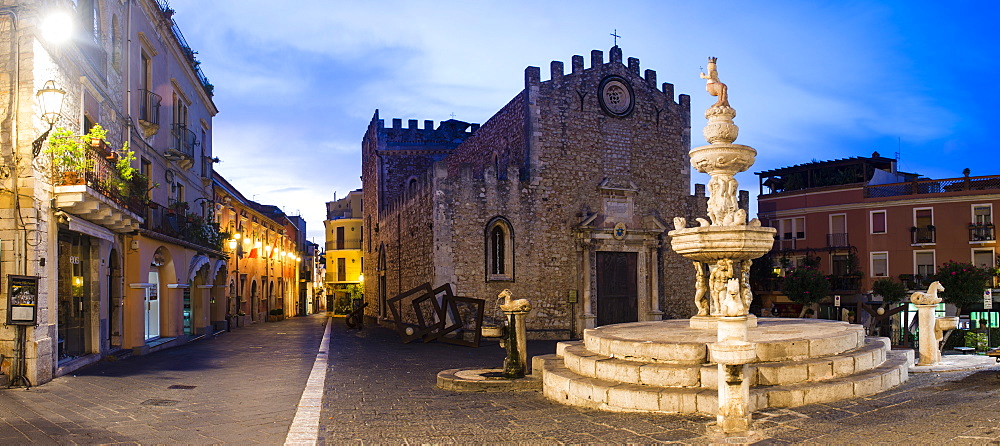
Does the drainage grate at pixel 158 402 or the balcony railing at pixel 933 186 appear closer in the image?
the drainage grate at pixel 158 402

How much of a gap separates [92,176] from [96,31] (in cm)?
387

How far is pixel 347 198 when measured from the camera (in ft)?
229

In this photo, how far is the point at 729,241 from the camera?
9.59 m

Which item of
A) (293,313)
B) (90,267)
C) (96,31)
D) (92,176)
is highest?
(96,31)

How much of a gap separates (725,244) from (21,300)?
10157 mm

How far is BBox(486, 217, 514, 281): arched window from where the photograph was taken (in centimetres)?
2314

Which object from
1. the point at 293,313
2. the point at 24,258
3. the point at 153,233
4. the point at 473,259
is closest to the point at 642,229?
the point at 473,259

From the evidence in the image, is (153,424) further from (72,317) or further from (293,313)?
(293,313)

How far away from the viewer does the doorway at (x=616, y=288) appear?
80.4ft

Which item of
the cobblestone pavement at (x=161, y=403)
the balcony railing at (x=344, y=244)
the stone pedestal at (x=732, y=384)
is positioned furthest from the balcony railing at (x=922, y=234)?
the balcony railing at (x=344, y=244)

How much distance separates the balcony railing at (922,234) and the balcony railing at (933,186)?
186cm

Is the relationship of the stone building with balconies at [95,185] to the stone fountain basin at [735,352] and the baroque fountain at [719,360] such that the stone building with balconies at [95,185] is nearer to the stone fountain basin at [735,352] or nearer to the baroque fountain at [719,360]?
the baroque fountain at [719,360]

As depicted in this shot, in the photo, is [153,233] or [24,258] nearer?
[24,258]

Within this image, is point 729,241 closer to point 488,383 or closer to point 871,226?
point 488,383
